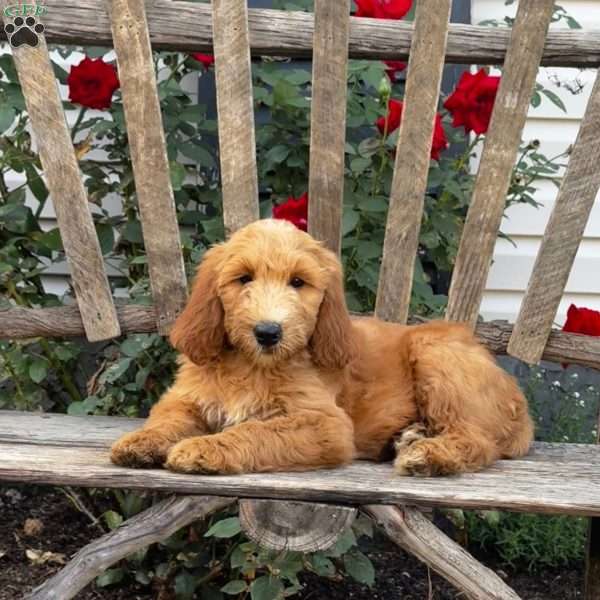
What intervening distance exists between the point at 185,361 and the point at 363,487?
930mm

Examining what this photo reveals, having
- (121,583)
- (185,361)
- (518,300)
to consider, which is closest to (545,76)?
(518,300)

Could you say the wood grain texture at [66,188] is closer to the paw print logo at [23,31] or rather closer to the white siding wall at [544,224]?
the paw print logo at [23,31]

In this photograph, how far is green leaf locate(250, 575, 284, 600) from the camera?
3529 millimetres

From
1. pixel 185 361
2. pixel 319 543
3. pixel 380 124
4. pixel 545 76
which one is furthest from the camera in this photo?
pixel 545 76

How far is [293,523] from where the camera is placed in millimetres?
2725

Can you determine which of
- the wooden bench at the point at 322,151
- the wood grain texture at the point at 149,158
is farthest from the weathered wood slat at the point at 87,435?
the wood grain texture at the point at 149,158

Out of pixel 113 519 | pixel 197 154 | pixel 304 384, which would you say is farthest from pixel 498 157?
pixel 113 519

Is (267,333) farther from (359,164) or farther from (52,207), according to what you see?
(52,207)

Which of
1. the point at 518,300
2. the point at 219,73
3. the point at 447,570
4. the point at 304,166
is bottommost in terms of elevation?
the point at 518,300

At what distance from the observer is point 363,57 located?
3.84 metres

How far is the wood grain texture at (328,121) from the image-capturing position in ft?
12.3

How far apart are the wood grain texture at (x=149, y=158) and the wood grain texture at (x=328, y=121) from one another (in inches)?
19.8

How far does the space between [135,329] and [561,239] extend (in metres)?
1.54

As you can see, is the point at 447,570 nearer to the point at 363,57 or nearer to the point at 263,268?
the point at 263,268
